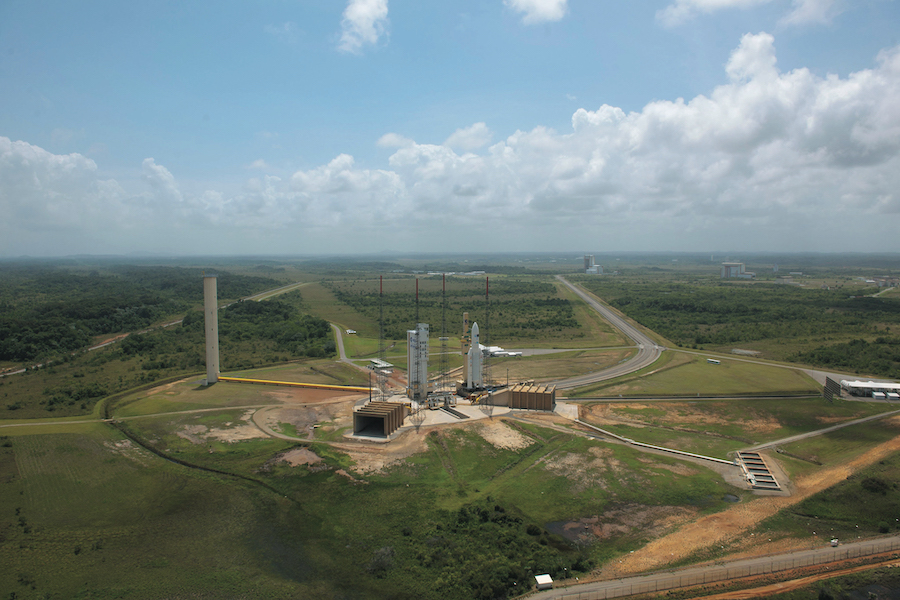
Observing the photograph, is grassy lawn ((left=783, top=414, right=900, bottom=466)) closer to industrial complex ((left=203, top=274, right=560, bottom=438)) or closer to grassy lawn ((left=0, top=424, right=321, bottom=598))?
industrial complex ((left=203, top=274, right=560, bottom=438))

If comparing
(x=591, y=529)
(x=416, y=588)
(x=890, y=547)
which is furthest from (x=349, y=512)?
(x=890, y=547)

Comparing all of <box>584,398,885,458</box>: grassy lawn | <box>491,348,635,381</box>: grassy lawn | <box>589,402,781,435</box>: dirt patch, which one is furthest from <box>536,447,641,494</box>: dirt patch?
<box>491,348,635,381</box>: grassy lawn

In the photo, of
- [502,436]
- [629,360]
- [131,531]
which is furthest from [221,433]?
[629,360]

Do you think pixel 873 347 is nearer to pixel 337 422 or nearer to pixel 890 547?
pixel 890 547

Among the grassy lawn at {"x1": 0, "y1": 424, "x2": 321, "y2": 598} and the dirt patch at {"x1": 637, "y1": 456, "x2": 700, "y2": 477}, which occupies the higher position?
the dirt patch at {"x1": 637, "y1": 456, "x2": 700, "y2": 477}

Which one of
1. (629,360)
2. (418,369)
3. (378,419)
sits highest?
(418,369)

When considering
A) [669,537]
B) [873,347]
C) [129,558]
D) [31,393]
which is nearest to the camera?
[129,558]

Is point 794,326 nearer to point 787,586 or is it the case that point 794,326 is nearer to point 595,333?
point 595,333
